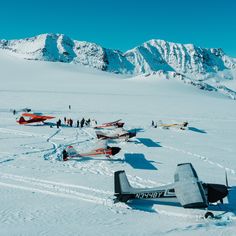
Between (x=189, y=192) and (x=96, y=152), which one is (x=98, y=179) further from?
(x=189, y=192)

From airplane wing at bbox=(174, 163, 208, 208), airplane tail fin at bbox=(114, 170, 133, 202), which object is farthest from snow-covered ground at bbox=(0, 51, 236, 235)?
airplane wing at bbox=(174, 163, 208, 208)

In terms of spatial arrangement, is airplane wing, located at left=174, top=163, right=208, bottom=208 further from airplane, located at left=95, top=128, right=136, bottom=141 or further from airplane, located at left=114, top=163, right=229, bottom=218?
airplane, located at left=95, top=128, right=136, bottom=141

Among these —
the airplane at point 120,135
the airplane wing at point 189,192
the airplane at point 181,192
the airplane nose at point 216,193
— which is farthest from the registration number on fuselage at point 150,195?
the airplane at point 120,135

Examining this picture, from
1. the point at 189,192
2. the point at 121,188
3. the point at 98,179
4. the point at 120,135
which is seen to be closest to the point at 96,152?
the point at 98,179

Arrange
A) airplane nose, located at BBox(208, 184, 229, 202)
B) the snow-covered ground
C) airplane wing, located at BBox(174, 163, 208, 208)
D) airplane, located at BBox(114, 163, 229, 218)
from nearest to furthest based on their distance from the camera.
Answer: the snow-covered ground < airplane wing, located at BBox(174, 163, 208, 208) < airplane, located at BBox(114, 163, 229, 218) < airplane nose, located at BBox(208, 184, 229, 202)

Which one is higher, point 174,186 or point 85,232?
point 174,186

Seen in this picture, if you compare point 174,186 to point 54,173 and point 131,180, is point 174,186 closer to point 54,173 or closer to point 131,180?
point 131,180

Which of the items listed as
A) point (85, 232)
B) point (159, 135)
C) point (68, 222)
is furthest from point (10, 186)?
point (159, 135)
